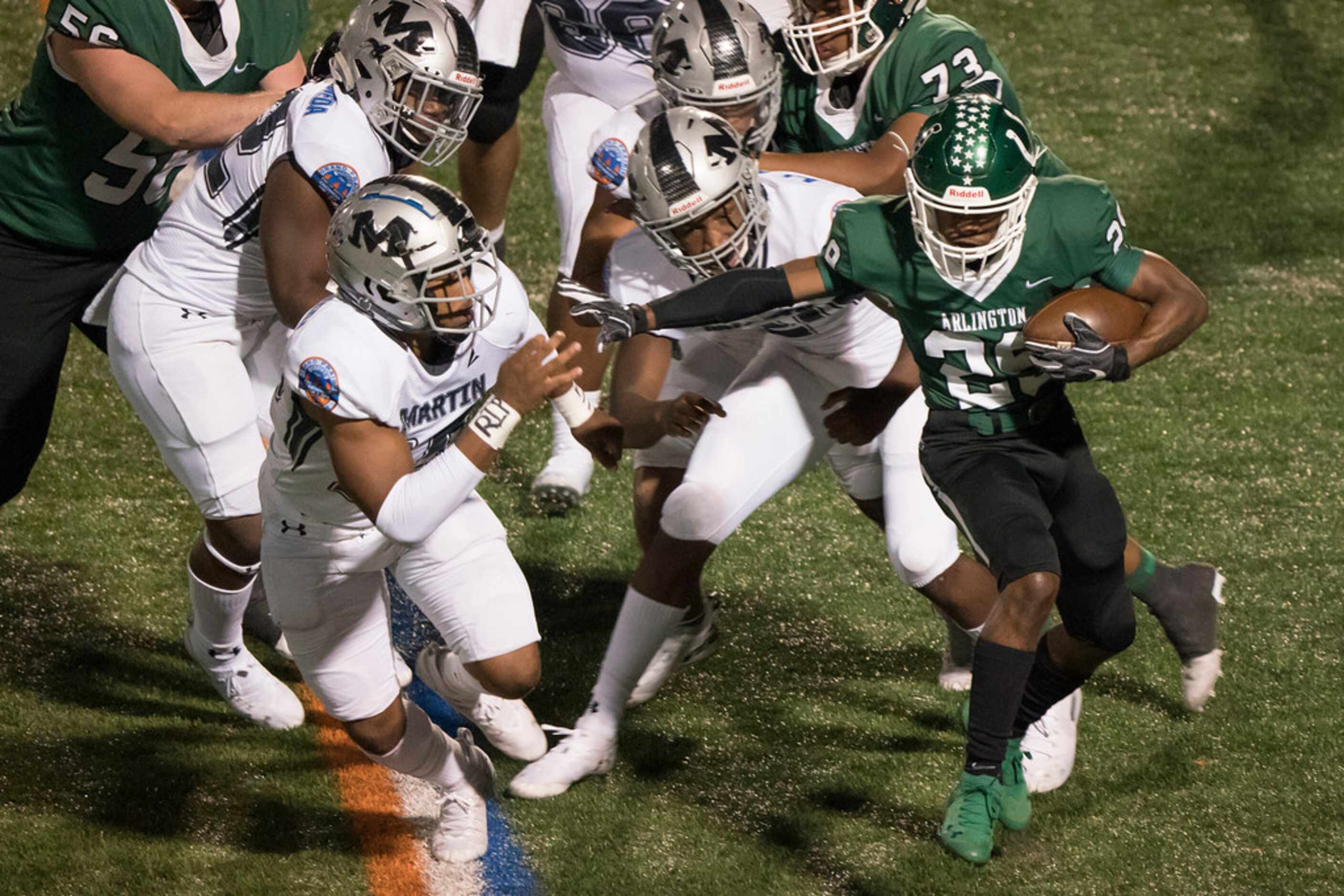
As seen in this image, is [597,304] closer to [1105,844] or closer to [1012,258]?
[1012,258]

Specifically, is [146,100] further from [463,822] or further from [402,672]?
[463,822]

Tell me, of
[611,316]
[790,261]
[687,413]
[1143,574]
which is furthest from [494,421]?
[1143,574]

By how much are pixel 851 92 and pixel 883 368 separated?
82cm

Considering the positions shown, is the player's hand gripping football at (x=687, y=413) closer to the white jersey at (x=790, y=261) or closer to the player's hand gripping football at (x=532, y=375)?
the white jersey at (x=790, y=261)

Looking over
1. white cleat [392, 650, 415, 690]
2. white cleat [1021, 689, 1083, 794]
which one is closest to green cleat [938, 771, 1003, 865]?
white cleat [1021, 689, 1083, 794]

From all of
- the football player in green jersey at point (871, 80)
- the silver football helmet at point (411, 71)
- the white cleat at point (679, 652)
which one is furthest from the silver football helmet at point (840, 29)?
the white cleat at point (679, 652)

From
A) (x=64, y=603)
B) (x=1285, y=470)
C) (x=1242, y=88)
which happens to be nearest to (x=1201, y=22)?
(x=1242, y=88)

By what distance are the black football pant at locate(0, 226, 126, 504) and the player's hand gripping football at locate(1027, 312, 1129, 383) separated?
2.38m

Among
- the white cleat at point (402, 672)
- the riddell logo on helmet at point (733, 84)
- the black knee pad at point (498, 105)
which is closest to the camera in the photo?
the riddell logo on helmet at point (733, 84)

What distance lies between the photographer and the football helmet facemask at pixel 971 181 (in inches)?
131

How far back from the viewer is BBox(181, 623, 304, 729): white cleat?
4.33m

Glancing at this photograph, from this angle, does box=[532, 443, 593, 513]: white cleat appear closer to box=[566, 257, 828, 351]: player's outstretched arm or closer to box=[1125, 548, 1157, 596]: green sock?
box=[566, 257, 828, 351]: player's outstretched arm

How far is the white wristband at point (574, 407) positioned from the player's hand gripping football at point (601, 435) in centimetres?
1

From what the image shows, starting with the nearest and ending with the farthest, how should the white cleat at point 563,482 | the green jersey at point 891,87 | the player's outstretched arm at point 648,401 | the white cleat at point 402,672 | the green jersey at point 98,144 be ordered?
the player's outstretched arm at point 648,401
the green jersey at point 98,144
the green jersey at point 891,87
the white cleat at point 402,672
the white cleat at point 563,482
